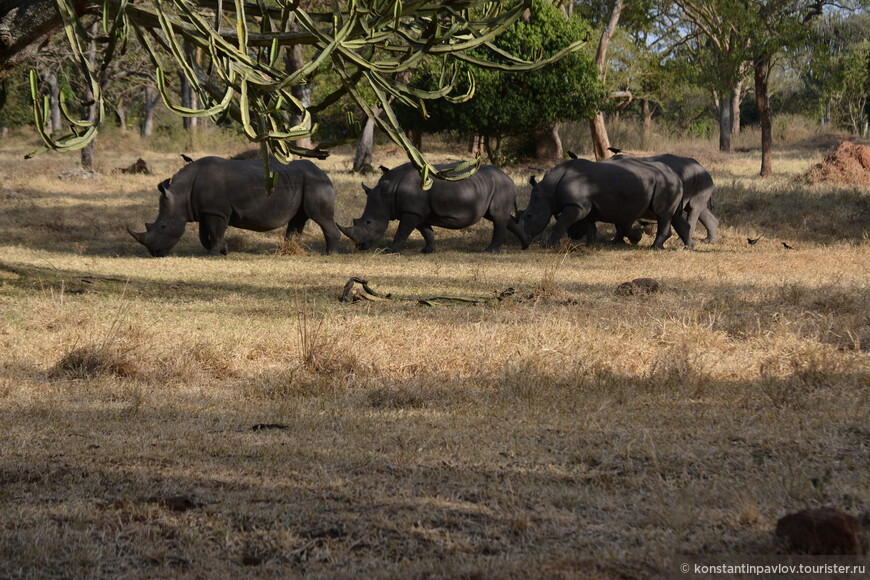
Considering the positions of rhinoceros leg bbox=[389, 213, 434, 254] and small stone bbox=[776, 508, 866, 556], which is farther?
rhinoceros leg bbox=[389, 213, 434, 254]

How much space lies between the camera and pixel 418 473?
4.65 meters

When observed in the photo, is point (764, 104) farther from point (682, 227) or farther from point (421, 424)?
point (421, 424)

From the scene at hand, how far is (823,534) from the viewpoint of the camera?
11.2ft

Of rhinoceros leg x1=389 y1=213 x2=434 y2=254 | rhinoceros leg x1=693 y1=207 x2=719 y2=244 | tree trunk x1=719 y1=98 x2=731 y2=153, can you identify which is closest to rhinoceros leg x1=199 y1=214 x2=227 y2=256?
rhinoceros leg x1=389 y1=213 x2=434 y2=254

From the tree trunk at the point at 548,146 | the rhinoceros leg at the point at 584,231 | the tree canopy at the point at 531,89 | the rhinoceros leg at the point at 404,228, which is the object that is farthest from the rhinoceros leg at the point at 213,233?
the tree trunk at the point at 548,146

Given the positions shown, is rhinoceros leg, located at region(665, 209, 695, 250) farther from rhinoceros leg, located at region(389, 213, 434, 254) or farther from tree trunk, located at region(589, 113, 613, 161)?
tree trunk, located at region(589, 113, 613, 161)

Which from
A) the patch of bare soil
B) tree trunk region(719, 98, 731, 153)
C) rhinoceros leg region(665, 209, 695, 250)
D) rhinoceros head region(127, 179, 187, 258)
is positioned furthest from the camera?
tree trunk region(719, 98, 731, 153)

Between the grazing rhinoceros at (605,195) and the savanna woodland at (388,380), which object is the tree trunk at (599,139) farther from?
the savanna woodland at (388,380)

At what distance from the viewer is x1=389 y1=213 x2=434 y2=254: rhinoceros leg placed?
16.1 m

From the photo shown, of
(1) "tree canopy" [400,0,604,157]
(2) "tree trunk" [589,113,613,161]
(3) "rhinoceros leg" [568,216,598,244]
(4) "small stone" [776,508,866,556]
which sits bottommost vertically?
(3) "rhinoceros leg" [568,216,598,244]

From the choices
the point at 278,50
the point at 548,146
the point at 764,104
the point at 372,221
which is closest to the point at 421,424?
the point at 278,50

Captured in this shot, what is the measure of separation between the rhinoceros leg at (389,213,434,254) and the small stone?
42.1 feet

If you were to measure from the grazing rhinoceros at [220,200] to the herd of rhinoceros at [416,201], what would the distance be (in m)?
0.02

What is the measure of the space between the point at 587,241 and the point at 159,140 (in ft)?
68.9
